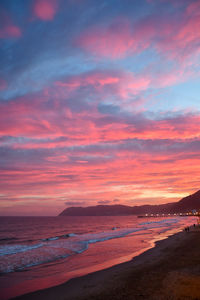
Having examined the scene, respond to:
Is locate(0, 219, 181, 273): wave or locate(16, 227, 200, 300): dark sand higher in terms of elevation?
locate(16, 227, 200, 300): dark sand

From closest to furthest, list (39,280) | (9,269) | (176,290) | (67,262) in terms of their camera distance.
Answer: (176,290) → (39,280) → (9,269) → (67,262)

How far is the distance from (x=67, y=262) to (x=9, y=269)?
5.60m

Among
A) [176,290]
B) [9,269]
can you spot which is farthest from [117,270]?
[9,269]

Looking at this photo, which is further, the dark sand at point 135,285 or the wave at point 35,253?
the wave at point 35,253

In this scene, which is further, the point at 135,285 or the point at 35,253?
the point at 35,253

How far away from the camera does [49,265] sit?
71.6 feet

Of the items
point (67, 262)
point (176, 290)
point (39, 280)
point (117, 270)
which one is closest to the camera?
point (176, 290)

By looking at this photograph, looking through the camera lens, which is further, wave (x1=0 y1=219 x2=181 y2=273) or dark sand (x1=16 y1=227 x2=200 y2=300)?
wave (x1=0 y1=219 x2=181 y2=273)

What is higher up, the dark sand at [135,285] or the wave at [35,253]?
the dark sand at [135,285]

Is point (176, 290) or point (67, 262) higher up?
point (176, 290)

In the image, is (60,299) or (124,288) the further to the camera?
(124,288)

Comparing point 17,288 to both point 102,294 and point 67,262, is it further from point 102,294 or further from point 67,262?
point 67,262

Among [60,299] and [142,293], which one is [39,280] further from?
[142,293]

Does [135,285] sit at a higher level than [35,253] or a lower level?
higher
